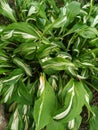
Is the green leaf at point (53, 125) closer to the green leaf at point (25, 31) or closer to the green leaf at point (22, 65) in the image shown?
the green leaf at point (22, 65)

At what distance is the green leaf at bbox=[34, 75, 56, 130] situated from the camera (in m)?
1.90

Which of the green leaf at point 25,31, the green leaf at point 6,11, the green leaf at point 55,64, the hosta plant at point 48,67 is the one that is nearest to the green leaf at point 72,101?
the hosta plant at point 48,67

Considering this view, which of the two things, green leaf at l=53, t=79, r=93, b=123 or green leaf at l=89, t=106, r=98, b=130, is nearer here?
green leaf at l=53, t=79, r=93, b=123

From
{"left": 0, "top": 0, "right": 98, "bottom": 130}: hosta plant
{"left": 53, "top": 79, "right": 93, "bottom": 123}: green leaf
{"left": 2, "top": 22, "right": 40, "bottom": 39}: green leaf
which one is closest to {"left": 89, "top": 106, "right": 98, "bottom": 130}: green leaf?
{"left": 0, "top": 0, "right": 98, "bottom": 130}: hosta plant

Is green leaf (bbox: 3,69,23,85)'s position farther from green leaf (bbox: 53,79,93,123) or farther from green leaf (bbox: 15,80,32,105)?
green leaf (bbox: 53,79,93,123)

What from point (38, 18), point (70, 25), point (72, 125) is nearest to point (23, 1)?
point (38, 18)

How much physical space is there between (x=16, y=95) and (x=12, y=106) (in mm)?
180

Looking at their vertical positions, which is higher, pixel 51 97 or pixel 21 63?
pixel 21 63

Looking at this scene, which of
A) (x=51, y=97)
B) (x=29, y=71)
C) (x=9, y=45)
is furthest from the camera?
(x=9, y=45)

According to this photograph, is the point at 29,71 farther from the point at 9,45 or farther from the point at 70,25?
the point at 70,25

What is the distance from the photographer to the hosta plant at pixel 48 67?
6.56 ft

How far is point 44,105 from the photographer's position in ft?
6.48

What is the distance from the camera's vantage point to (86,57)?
7.38 feet

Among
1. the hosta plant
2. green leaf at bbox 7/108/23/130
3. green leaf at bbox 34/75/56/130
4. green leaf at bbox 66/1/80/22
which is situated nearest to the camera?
green leaf at bbox 34/75/56/130
